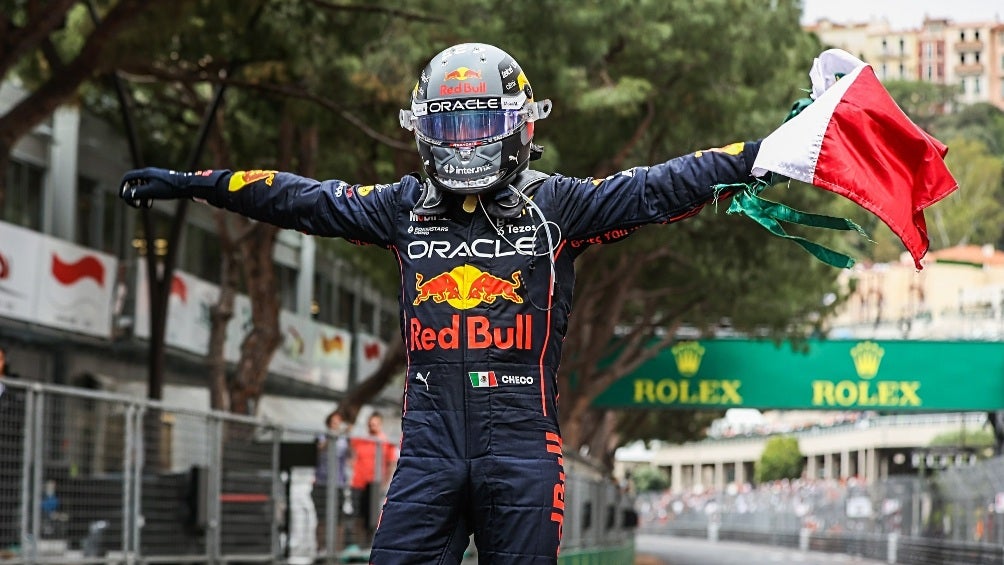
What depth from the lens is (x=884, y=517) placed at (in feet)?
141

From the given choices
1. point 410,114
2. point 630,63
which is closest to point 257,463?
point 410,114

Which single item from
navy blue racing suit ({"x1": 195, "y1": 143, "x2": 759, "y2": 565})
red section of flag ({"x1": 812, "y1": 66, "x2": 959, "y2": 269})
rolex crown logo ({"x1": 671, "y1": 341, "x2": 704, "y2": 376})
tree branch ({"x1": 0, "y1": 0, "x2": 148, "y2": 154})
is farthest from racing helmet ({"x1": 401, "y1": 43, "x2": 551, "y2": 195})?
rolex crown logo ({"x1": 671, "y1": 341, "x2": 704, "y2": 376})

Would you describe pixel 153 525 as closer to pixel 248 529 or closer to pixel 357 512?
pixel 248 529

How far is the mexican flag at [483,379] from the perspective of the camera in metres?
5.54

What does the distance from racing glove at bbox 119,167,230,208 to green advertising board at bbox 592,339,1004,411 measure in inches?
1542

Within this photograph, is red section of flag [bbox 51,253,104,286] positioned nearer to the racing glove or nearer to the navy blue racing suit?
the racing glove

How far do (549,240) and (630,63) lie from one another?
18.3 metres

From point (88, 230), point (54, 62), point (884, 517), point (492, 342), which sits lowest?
point (884, 517)

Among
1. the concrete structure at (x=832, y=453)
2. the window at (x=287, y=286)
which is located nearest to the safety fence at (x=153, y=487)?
the window at (x=287, y=286)

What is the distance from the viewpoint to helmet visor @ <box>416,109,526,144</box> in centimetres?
558

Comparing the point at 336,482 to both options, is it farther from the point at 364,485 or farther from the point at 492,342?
the point at 492,342

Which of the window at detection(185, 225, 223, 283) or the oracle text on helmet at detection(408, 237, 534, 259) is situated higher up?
the window at detection(185, 225, 223, 283)

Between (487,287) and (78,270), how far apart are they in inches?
973

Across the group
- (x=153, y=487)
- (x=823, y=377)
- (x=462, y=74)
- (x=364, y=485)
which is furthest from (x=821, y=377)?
(x=462, y=74)
